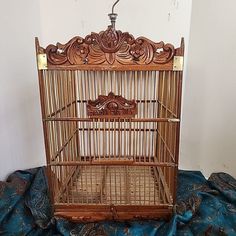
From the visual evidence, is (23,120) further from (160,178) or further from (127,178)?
(160,178)

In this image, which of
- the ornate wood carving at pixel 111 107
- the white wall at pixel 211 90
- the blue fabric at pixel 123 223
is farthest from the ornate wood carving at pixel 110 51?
the blue fabric at pixel 123 223

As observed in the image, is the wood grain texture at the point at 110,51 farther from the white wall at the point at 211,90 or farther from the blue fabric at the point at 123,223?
the blue fabric at the point at 123,223

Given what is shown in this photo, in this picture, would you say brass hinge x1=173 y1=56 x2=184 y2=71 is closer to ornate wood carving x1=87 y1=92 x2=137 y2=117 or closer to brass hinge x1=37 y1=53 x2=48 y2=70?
ornate wood carving x1=87 y1=92 x2=137 y2=117

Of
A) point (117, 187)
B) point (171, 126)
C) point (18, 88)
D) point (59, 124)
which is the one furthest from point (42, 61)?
point (117, 187)

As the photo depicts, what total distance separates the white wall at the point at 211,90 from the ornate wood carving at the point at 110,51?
0.59 m

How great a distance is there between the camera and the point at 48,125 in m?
0.96

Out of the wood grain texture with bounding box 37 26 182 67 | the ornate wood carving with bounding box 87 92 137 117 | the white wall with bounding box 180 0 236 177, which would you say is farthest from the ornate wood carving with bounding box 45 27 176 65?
the white wall with bounding box 180 0 236 177

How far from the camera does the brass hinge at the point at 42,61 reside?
83 cm

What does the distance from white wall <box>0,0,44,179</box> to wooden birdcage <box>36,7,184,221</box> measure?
0.25 metres

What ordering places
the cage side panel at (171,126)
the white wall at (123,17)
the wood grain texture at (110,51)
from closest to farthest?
1. the wood grain texture at (110,51)
2. the cage side panel at (171,126)
3. the white wall at (123,17)

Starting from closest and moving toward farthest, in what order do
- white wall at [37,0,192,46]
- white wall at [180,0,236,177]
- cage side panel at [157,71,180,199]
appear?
cage side panel at [157,71,180,199]
white wall at [180,0,236,177]
white wall at [37,0,192,46]

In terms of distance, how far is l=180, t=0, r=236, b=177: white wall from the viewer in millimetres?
1217

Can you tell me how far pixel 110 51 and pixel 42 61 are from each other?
264 millimetres

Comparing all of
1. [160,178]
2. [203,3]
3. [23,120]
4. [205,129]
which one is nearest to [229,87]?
[205,129]
